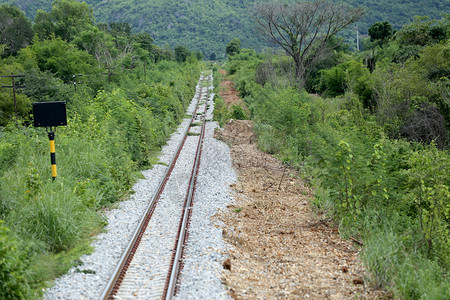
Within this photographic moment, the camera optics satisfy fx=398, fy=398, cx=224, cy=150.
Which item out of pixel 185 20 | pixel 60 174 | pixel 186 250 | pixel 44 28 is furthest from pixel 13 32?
pixel 185 20

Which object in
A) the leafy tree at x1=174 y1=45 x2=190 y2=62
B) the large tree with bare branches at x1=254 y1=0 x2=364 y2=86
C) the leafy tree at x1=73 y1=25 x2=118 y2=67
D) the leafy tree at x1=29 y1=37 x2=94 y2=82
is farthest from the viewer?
the leafy tree at x1=174 y1=45 x2=190 y2=62

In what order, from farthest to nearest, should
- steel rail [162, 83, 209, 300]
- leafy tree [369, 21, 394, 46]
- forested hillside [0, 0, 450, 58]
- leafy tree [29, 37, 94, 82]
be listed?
forested hillside [0, 0, 450, 58] → leafy tree [369, 21, 394, 46] → leafy tree [29, 37, 94, 82] → steel rail [162, 83, 209, 300]

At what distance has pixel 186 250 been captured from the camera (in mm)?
8172

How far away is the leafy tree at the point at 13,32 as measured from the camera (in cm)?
4988

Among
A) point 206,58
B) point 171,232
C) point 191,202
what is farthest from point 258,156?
point 206,58

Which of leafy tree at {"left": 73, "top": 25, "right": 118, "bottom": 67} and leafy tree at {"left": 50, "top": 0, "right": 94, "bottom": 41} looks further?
leafy tree at {"left": 50, "top": 0, "right": 94, "bottom": 41}

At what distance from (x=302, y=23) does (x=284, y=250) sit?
26440 millimetres

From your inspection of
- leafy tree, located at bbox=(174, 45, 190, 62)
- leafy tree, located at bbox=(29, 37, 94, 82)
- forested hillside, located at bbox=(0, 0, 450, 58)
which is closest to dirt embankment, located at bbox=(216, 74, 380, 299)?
leafy tree, located at bbox=(29, 37, 94, 82)

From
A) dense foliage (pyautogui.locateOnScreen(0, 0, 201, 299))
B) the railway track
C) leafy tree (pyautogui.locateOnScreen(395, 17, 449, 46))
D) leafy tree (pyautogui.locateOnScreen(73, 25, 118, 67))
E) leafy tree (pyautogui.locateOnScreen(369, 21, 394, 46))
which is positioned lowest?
the railway track

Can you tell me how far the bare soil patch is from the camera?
21.3 ft

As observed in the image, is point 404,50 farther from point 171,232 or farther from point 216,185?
point 171,232

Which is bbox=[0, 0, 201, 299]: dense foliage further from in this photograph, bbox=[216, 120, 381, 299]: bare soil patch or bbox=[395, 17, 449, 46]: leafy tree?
bbox=[395, 17, 449, 46]: leafy tree

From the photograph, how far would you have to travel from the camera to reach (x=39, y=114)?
9.53 metres

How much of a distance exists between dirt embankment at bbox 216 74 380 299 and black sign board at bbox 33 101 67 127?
15.2ft
